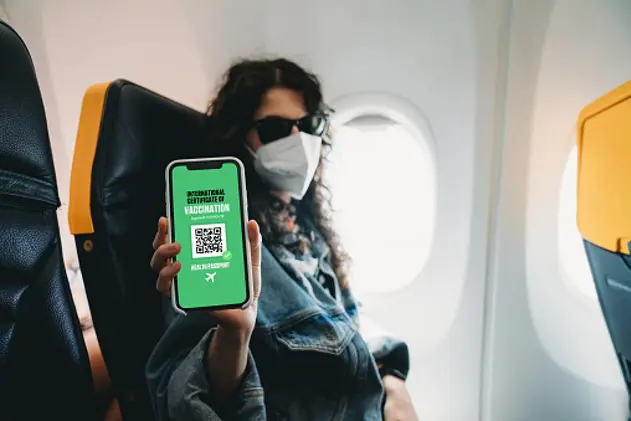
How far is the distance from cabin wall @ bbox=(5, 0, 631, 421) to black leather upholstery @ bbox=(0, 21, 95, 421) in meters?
0.95

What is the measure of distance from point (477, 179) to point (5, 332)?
1.34 meters

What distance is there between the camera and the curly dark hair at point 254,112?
3.91 feet

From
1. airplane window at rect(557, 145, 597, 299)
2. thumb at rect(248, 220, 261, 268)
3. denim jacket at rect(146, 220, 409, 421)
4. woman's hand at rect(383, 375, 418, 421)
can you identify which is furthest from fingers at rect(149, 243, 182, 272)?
airplane window at rect(557, 145, 597, 299)

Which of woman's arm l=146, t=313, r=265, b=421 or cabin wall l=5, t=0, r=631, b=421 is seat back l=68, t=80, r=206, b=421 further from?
cabin wall l=5, t=0, r=631, b=421

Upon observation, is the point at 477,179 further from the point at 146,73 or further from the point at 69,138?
the point at 69,138

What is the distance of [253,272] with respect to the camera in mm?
760

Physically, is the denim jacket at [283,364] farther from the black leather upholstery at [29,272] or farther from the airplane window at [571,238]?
the airplane window at [571,238]

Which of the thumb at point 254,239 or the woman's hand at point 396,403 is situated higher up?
the thumb at point 254,239

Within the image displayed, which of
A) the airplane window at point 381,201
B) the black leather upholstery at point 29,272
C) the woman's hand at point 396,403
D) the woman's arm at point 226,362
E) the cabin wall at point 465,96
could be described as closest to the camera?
the black leather upholstery at point 29,272

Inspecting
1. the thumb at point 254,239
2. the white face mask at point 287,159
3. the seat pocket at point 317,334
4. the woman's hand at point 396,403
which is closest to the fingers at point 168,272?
the thumb at point 254,239

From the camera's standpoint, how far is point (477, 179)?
157 centimetres

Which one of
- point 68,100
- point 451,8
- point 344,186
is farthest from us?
point 344,186

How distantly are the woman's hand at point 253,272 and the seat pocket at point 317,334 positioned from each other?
23cm

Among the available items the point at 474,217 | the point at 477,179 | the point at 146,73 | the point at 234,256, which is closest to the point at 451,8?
the point at 477,179
